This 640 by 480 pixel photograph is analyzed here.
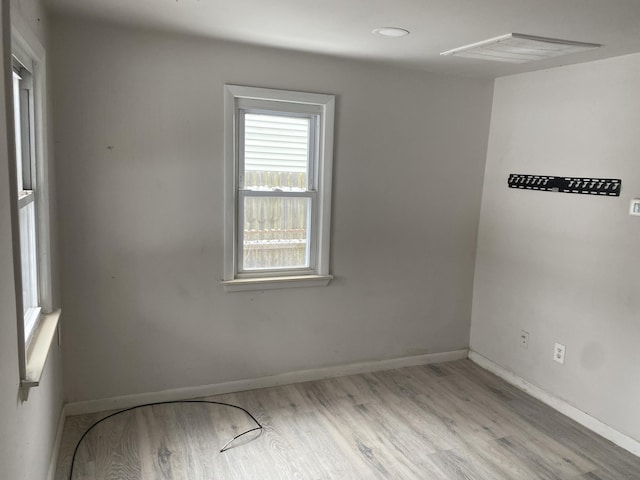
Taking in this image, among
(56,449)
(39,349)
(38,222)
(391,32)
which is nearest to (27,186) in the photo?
(38,222)

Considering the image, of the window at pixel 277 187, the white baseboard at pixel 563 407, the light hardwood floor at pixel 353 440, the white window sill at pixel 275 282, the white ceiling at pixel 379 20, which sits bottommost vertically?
the light hardwood floor at pixel 353 440

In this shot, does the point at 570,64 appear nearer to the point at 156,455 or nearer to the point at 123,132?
the point at 123,132

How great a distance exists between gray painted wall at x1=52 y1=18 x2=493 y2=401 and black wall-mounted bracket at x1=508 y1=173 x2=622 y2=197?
1.29ft

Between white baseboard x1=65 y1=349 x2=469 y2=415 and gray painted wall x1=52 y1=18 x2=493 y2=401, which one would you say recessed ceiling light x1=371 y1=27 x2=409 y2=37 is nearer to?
gray painted wall x1=52 y1=18 x2=493 y2=401

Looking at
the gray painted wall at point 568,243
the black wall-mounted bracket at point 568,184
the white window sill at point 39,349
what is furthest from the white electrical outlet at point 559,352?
the white window sill at point 39,349

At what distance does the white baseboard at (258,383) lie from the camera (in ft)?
9.66

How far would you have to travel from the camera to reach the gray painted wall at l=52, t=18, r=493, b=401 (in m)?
2.72

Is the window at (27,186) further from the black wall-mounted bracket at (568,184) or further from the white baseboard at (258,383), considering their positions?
the black wall-mounted bracket at (568,184)

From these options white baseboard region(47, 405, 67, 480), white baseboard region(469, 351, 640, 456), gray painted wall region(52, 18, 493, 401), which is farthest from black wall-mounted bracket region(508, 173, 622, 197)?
white baseboard region(47, 405, 67, 480)

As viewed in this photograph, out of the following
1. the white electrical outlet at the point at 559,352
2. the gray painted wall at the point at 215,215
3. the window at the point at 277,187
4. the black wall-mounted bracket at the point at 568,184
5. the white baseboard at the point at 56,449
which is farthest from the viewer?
the white electrical outlet at the point at 559,352

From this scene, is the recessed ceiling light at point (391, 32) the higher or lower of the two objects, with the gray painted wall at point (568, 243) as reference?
higher

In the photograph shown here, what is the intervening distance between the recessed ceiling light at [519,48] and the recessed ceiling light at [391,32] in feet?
1.35

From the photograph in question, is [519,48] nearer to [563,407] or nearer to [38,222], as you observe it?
[563,407]

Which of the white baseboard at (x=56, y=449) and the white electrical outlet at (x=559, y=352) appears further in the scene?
the white electrical outlet at (x=559, y=352)
